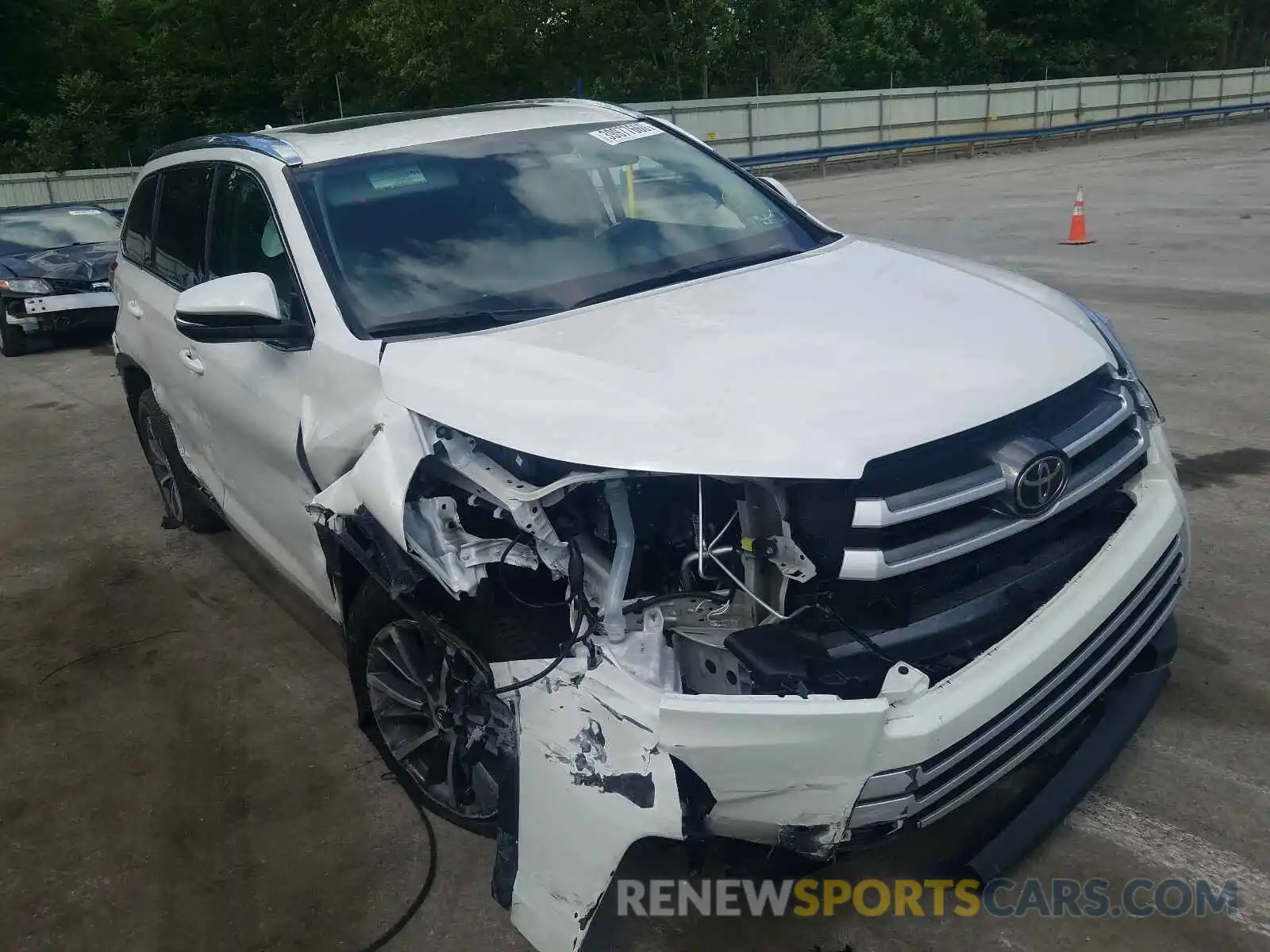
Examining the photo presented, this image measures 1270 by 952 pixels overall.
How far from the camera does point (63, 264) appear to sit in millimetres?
11484

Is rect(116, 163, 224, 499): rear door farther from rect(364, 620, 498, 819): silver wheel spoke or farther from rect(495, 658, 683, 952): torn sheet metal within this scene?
rect(495, 658, 683, 952): torn sheet metal

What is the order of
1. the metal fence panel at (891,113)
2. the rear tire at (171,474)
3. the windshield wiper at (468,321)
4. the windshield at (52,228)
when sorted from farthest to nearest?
the metal fence panel at (891,113) < the windshield at (52,228) < the rear tire at (171,474) < the windshield wiper at (468,321)

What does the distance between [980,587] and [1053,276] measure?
892 cm

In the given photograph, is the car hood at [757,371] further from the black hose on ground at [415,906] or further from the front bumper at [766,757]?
the black hose on ground at [415,906]

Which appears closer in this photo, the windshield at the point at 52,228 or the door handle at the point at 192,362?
the door handle at the point at 192,362

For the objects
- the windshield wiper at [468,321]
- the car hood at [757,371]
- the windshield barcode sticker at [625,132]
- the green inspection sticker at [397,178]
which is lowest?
the car hood at [757,371]

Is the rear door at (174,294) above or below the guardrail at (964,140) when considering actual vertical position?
above

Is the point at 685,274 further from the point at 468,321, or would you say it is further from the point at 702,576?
the point at 702,576

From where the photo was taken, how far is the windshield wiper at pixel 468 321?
3.10 meters

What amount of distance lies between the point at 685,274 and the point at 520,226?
57 centimetres

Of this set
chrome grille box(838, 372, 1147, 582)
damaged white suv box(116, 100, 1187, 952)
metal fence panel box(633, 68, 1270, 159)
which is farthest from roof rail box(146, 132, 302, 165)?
metal fence panel box(633, 68, 1270, 159)

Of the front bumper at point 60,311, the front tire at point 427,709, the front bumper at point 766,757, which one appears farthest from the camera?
the front bumper at point 60,311

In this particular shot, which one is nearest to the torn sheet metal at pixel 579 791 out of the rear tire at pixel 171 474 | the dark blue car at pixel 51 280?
the rear tire at pixel 171 474

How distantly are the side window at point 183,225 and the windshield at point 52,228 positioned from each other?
7950mm
